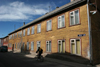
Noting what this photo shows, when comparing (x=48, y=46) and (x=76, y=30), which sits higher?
(x=76, y=30)

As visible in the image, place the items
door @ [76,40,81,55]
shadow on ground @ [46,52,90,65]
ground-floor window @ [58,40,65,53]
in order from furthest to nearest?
ground-floor window @ [58,40,65,53]
door @ [76,40,81,55]
shadow on ground @ [46,52,90,65]

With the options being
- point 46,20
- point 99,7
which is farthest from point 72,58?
point 46,20

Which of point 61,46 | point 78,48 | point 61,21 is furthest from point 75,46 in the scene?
point 61,21

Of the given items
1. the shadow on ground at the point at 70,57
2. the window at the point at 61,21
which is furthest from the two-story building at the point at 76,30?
the shadow on ground at the point at 70,57

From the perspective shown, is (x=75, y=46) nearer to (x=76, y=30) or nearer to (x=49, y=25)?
(x=76, y=30)

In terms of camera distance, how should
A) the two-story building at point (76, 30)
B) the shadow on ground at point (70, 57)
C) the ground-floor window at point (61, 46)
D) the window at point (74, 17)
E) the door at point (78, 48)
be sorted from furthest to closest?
the ground-floor window at point (61, 46) < the window at point (74, 17) < the door at point (78, 48) < the two-story building at point (76, 30) < the shadow on ground at point (70, 57)

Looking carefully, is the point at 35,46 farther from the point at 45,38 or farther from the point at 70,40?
the point at 70,40

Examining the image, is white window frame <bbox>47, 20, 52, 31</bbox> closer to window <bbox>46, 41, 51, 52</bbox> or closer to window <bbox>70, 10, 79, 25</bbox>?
window <bbox>46, 41, 51, 52</bbox>

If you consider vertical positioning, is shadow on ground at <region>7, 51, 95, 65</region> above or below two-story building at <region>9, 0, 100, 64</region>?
below

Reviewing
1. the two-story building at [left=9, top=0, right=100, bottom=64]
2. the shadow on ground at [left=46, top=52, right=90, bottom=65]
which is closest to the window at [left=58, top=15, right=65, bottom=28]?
the two-story building at [left=9, top=0, right=100, bottom=64]

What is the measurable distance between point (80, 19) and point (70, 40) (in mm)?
2763

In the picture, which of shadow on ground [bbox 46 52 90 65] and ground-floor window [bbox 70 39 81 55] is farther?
ground-floor window [bbox 70 39 81 55]

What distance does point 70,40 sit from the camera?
12.2 meters

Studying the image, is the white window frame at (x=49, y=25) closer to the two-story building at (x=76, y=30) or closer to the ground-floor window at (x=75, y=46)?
the two-story building at (x=76, y=30)
